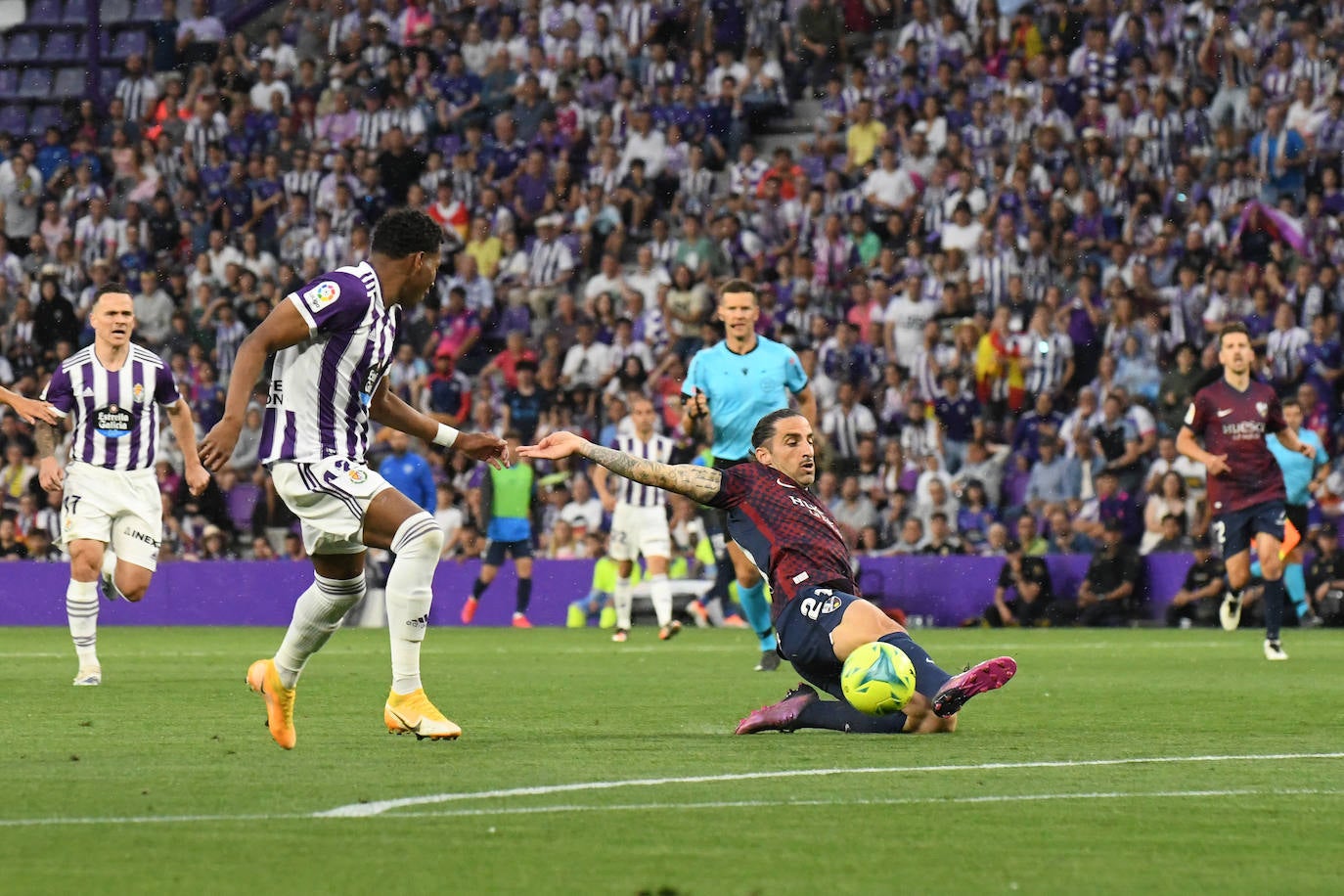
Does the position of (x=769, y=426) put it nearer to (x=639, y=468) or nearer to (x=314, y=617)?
(x=639, y=468)

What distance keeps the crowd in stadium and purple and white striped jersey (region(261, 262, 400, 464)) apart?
14185 mm

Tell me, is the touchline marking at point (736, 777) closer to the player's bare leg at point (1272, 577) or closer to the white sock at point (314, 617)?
the white sock at point (314, 617)

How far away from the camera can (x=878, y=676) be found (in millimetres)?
8547

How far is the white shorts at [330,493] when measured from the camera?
332 inches

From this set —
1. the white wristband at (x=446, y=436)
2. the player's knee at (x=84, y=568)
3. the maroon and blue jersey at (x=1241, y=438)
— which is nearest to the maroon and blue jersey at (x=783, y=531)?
the white wristband at (x=446, y=436)

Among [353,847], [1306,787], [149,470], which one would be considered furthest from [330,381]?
[149,470]

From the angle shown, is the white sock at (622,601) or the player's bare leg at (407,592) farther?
the white sock at (622,601)

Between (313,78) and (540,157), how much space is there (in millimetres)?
4792

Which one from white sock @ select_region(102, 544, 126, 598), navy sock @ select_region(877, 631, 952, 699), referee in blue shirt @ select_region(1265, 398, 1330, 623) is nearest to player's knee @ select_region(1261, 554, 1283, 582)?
referee in blue shirt @ select_region(1265, 398, 1330, 623)

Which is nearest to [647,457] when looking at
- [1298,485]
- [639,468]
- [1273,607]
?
[1298,485]

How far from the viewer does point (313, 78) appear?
30.8 m

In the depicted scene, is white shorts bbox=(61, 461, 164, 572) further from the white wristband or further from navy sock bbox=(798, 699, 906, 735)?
navy sock bbox=(798, 699, 906, 735)

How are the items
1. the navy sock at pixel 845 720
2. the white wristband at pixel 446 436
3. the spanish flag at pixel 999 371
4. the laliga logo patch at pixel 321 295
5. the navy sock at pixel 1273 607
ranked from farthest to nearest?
1. the spanish flag at pixel 999 371
2. the navy sock at pixel 1273 607
3. the white wristband at pixel 446 436
4. the navy sock at pixel 845 720
5. the laliga logo patch at pixel 321 295

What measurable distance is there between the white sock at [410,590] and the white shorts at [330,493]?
0.60 ft
